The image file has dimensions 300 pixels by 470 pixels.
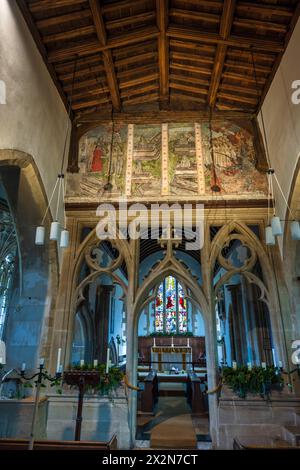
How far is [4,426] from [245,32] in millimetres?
7950

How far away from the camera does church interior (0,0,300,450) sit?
557 cm

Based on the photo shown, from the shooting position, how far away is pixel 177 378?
1146cm

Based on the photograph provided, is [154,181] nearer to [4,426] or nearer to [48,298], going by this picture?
[48,298]

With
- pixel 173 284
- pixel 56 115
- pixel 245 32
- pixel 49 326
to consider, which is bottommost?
pixel 49 326

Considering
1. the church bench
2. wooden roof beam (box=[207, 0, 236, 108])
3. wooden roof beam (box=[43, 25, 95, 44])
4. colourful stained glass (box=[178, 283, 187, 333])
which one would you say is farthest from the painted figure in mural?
colourful stained glass (box=[178, 283, 187, 333])

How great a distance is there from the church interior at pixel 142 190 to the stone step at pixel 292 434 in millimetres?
52

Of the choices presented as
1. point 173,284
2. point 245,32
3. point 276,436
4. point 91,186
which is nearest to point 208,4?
point 245,32

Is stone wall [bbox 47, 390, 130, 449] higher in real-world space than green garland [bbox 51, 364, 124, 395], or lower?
lower

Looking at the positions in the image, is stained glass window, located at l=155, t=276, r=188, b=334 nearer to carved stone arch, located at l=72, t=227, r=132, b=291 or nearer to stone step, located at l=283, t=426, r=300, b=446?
carved stone arch, located at l=72, t=227, r=132, b=291

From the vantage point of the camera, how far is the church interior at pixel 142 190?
557 cm

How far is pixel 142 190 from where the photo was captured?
7324mm

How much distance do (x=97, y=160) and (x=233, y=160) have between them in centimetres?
319

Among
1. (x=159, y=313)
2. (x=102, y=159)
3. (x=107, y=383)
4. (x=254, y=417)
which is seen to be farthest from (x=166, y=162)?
(x=159, y=313)

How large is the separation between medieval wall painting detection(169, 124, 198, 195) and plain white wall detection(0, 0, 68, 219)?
2.56m
